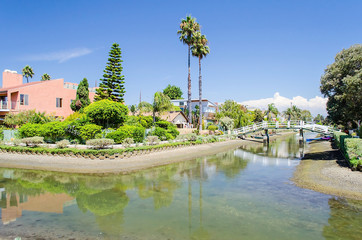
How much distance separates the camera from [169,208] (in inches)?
461

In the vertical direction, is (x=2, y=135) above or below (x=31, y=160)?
above

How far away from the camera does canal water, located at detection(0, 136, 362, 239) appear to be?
8.97m

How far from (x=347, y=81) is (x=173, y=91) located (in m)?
77.6

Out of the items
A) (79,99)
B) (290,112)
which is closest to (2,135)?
(79,99)

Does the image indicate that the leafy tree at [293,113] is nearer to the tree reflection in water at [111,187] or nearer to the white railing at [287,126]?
the white railing at [287,126]

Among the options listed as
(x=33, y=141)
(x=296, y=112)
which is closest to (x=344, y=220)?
(x=33, y=141)

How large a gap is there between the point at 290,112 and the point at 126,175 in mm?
107538

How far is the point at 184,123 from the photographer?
5950cm

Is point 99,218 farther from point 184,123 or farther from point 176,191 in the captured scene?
point 184,123

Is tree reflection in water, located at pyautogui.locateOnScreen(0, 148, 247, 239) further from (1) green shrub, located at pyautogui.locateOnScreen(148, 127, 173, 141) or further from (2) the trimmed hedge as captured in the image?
(1) green shrub, located at pyautogui.locateOnScreen(148, 127, 173, 141)

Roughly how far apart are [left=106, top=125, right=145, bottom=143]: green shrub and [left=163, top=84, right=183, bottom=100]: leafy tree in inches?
2618

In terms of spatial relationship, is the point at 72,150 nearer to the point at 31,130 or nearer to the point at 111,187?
the point at 31,130

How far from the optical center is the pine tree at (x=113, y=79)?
1655 inches

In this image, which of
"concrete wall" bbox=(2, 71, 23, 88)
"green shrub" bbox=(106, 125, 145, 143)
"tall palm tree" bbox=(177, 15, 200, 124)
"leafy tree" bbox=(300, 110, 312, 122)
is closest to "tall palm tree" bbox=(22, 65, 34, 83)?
"concrete wall" bbox=(2, 71, 23, 88)
